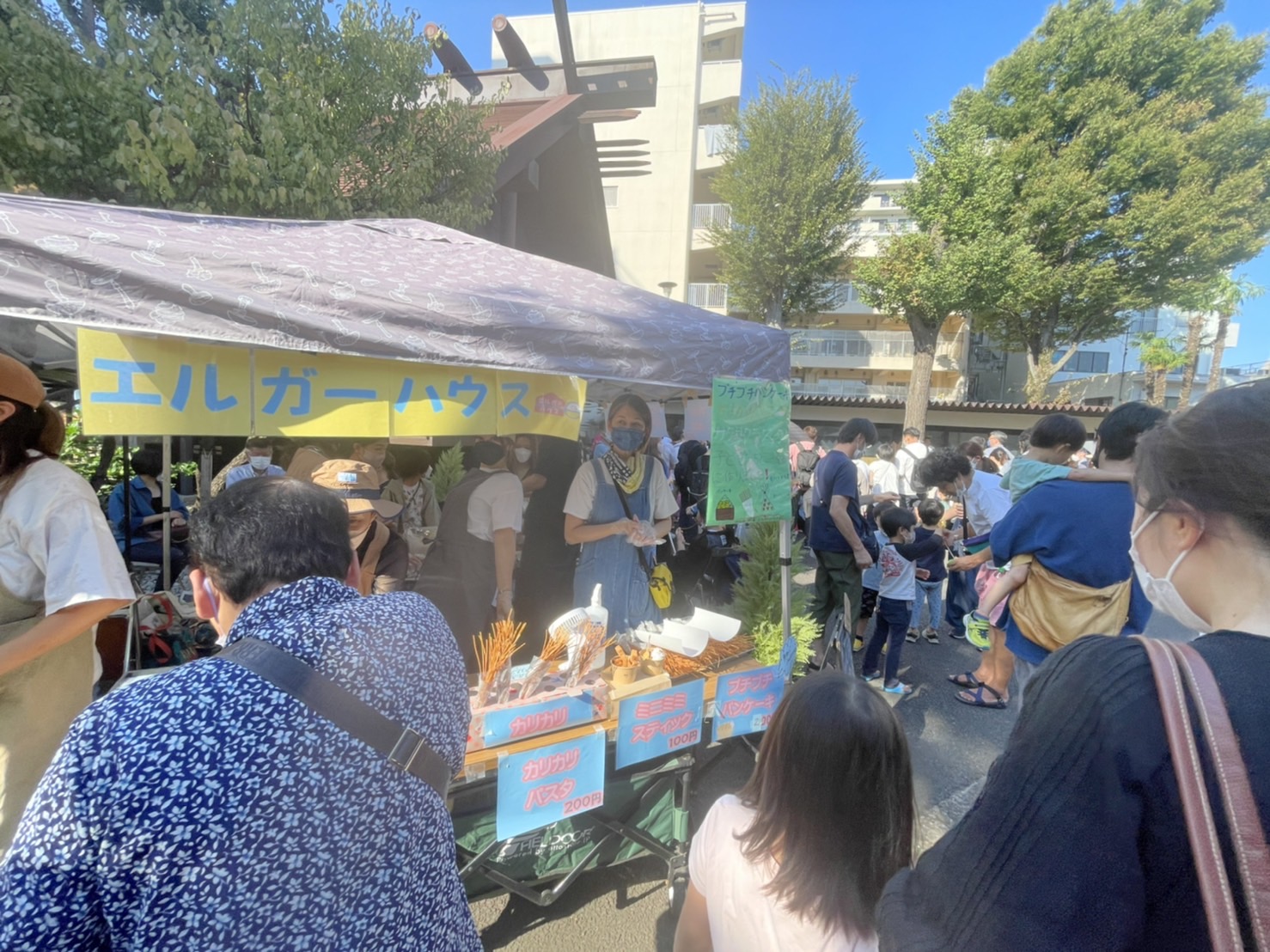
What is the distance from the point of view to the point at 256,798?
29.6 inches

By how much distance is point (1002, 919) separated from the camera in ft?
2.22

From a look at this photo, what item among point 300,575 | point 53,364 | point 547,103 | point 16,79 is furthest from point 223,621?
point 547,103

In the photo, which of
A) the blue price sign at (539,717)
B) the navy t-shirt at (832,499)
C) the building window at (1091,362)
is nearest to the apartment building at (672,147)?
the navy t-shirt at (832,499)

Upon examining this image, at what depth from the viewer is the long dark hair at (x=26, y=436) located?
60.6 inches

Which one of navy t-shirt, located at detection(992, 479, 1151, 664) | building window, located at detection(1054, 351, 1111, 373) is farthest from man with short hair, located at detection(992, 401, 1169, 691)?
building window, located at detection(1054, 351, 1111, 373)

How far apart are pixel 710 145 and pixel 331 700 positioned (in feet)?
85.2

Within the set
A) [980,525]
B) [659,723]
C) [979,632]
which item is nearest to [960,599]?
[980,525]

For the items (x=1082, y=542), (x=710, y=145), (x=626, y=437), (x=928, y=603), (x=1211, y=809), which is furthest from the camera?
(x=710, y=145)

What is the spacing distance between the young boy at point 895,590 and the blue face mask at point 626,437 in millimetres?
2278

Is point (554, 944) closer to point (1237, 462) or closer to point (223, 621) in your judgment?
point (223, 621)

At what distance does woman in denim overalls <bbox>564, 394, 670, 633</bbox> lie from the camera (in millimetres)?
3090

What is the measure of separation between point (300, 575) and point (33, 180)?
5.17 metres

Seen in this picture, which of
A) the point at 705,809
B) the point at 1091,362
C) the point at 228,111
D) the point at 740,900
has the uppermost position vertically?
the point at 1091,362

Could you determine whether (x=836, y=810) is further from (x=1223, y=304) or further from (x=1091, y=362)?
(x=1091, y=362)
